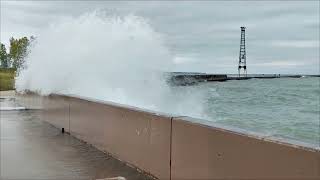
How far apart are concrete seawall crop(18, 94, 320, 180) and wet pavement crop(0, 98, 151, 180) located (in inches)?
10.3

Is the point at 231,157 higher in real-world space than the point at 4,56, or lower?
lower

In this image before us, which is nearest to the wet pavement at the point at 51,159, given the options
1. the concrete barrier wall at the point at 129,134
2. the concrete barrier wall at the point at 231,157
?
the concrete barrier wall at the point at 129,134

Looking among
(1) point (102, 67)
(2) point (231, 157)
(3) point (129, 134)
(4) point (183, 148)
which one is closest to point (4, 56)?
(1) point (102, 67)

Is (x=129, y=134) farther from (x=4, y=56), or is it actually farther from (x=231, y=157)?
(x=4, y=56)

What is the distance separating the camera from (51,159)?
9.30 metres

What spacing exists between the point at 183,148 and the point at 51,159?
3395 mm

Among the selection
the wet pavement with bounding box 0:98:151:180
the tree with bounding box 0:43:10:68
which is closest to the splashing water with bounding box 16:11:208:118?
the wet pavement with bounding box 0:98:151:180

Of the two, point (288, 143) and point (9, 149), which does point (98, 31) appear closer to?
point (9, 149)

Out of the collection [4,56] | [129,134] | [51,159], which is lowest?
[51,159]

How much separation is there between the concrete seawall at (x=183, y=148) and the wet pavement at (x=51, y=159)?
0.86 feet

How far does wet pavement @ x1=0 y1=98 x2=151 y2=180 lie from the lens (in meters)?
7.97

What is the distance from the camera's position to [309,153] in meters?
4.43

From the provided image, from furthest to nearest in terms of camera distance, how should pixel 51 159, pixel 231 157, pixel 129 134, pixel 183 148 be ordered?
pixel 51 159
pixel 129 134
pixel 183 148
pixel 231 157

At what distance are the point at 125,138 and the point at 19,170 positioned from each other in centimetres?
173
